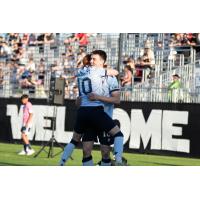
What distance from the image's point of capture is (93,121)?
451 inches

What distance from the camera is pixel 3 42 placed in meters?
21.0

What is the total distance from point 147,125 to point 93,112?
21.6 feet

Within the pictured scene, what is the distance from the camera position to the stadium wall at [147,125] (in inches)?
674

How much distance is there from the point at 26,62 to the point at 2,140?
2354mm

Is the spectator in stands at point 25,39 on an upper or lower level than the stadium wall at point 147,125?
upper

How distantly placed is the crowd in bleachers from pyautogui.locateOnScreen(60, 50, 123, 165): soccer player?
20.7 ft

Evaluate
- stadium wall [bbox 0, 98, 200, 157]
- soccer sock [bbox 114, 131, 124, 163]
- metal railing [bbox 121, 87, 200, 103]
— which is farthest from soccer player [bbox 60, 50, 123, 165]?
metal railing [bbox 121, 87, 200, 103]

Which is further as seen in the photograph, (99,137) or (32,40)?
(32,40)

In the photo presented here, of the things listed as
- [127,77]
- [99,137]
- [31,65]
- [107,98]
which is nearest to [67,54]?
[31,65]

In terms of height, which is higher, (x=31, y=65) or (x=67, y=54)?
(x=67, y=54)

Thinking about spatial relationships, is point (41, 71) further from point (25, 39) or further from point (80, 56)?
point (80, 56)

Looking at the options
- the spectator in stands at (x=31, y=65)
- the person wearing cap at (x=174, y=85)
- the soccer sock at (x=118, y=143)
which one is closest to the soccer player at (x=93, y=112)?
the soccer sock at (x=118, y=143)

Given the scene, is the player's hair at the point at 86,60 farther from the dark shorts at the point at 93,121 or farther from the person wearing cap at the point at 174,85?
the person wearing cap at the point at 174,85
